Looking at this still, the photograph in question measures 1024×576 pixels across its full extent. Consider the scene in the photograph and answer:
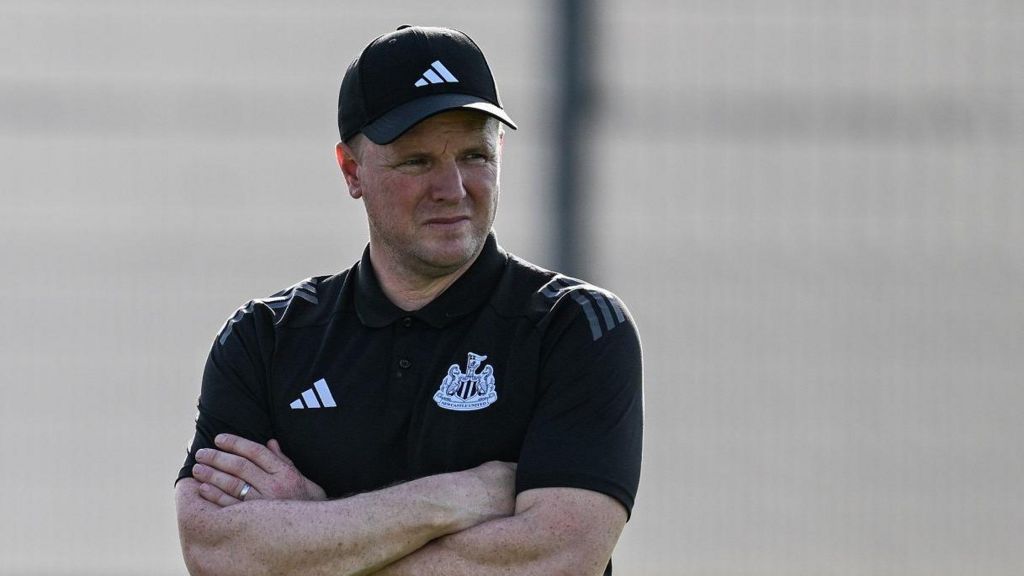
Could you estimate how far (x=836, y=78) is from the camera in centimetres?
650

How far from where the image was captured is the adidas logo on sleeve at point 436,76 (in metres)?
2.80

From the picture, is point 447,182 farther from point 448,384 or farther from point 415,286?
point 448,384

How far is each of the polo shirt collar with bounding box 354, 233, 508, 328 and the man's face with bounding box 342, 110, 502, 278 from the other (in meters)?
0.04

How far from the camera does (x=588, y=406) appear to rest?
2.67 meters

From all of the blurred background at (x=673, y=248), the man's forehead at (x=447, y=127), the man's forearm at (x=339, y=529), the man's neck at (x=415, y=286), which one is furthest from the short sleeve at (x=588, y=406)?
the blurred background at (x=673, y=248)

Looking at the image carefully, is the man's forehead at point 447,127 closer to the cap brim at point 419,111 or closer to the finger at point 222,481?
the cap brim at point 419,111

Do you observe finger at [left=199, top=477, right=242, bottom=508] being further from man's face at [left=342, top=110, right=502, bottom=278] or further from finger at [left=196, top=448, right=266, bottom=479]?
man's face at [left=342, top=110, right=502, bottom=278]

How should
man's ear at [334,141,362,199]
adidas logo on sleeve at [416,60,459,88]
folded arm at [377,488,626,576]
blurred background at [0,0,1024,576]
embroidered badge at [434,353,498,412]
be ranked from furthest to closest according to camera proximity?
1. blurred background at [0,0,1024,576]
2. man's ear at [334,141,362,199]
3. adidas logo on sleeve at [416,60,459,88]
4. embroidered badge at [434,353,498,412]
5. folded arm at [377,488,626,576]

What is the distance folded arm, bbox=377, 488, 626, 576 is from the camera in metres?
2.57

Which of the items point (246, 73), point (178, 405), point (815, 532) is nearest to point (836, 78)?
point (815, 532)

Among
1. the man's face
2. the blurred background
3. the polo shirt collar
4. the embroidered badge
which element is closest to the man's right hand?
the embroidered badge

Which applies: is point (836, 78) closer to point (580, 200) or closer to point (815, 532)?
point (580, 200)

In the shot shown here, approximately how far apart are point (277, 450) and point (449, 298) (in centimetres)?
43

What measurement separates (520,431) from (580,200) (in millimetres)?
3601
